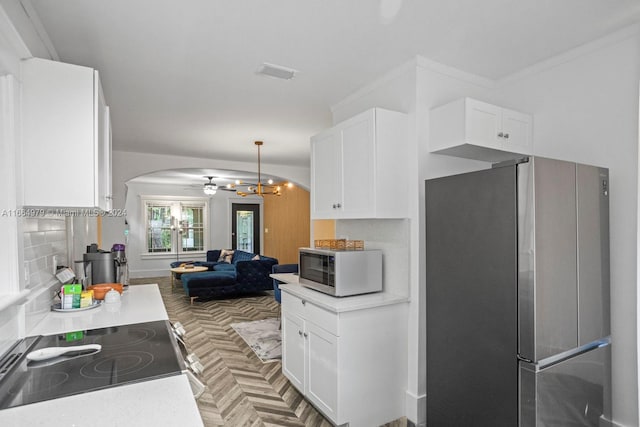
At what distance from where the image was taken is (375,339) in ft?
7.80

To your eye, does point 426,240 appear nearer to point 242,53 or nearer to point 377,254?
point 377,254

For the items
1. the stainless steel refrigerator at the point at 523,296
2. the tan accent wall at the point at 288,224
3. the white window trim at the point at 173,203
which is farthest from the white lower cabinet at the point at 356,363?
the white window trim at the point at 173,203

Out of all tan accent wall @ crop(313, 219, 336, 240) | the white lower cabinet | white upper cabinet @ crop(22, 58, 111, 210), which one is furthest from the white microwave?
tan accent wall @ crop(313, 219, 336, 240)

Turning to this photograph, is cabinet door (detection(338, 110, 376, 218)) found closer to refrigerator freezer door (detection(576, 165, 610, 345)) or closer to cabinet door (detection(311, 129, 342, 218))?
cabinet door (detection(311, 129, 342, 218))

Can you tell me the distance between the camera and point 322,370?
242 cm

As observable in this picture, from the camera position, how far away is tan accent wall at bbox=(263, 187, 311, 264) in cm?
863

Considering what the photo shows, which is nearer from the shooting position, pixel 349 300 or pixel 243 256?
pixel 349 300

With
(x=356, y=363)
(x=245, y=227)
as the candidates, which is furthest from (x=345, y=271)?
(x=245, y=227)

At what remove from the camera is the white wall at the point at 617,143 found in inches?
81.0

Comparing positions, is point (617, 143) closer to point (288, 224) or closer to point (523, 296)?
point (523, 296)

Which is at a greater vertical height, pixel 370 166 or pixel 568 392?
pixel 370 166

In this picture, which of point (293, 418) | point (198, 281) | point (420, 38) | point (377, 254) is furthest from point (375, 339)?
point (198, 281)

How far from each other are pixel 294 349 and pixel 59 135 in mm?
2101

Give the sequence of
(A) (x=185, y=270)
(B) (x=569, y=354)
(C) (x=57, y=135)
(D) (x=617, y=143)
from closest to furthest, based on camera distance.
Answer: (C) (x=57, y=135), (B) (x=569, y=354), (D) (x=617, y=143), (A) (x=185, y=270)
